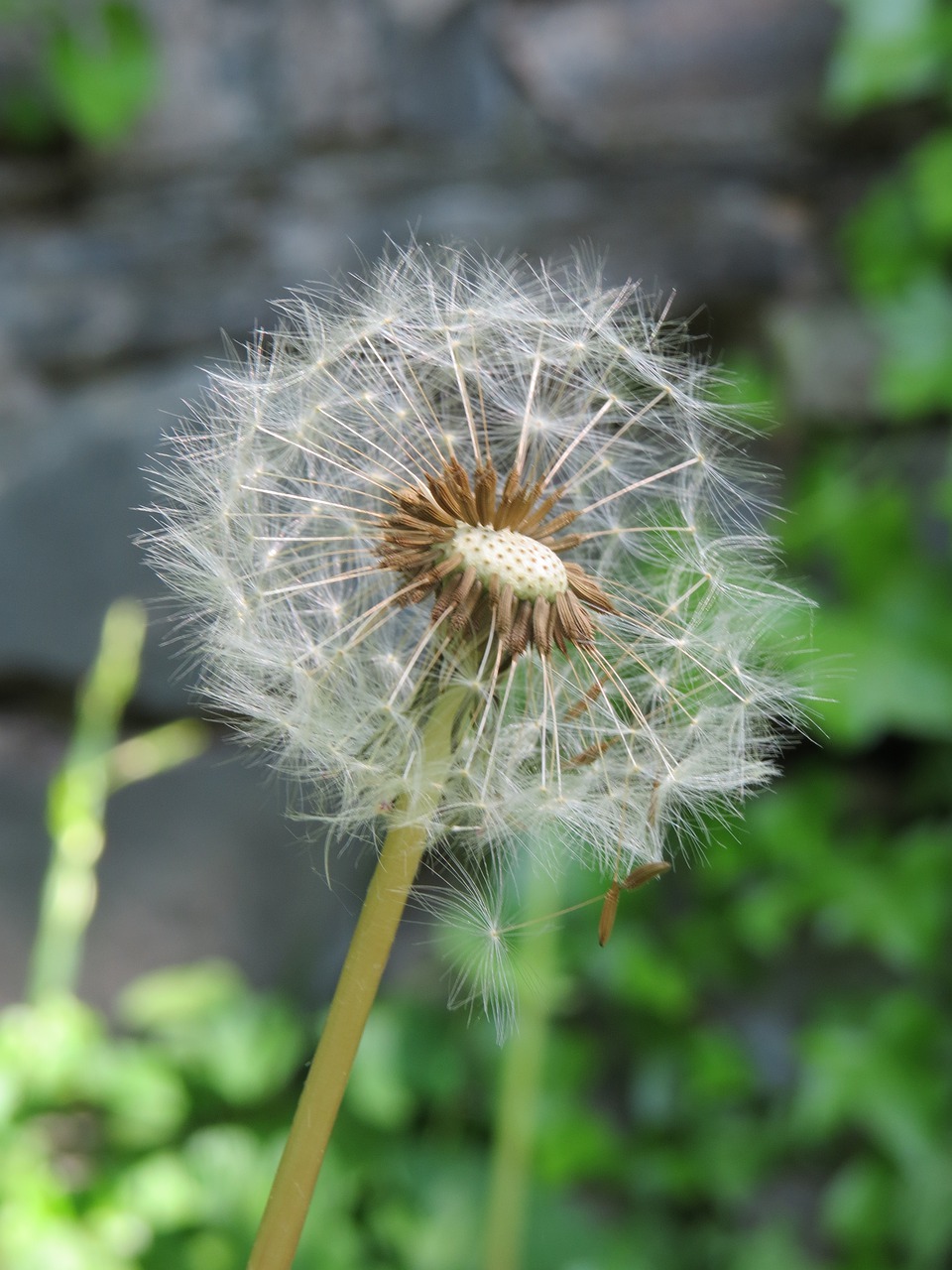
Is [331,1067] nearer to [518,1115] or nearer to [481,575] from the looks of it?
[481,575]

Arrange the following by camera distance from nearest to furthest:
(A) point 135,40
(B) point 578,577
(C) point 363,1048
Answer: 1. (B) point 578,577
2. (C) point 363,1048
3. (A) point 135,40

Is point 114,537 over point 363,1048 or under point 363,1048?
over

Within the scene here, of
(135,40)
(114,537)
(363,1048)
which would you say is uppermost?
(135,40)

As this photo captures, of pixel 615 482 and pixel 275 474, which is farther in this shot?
pixel 615 482

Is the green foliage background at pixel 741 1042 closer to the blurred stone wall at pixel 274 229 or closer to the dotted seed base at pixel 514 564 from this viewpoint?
the blurred stone wall at pixel 274 229

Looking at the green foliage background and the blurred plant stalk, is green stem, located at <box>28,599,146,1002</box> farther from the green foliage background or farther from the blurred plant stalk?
the green foliage background

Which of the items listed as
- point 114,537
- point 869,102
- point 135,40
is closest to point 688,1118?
point 114,537

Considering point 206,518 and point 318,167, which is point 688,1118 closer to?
point 206,518

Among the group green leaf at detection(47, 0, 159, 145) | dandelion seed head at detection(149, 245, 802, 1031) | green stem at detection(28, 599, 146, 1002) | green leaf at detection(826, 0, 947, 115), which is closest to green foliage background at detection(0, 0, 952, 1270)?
green leaf at detection(826, 0, 947, 115)
